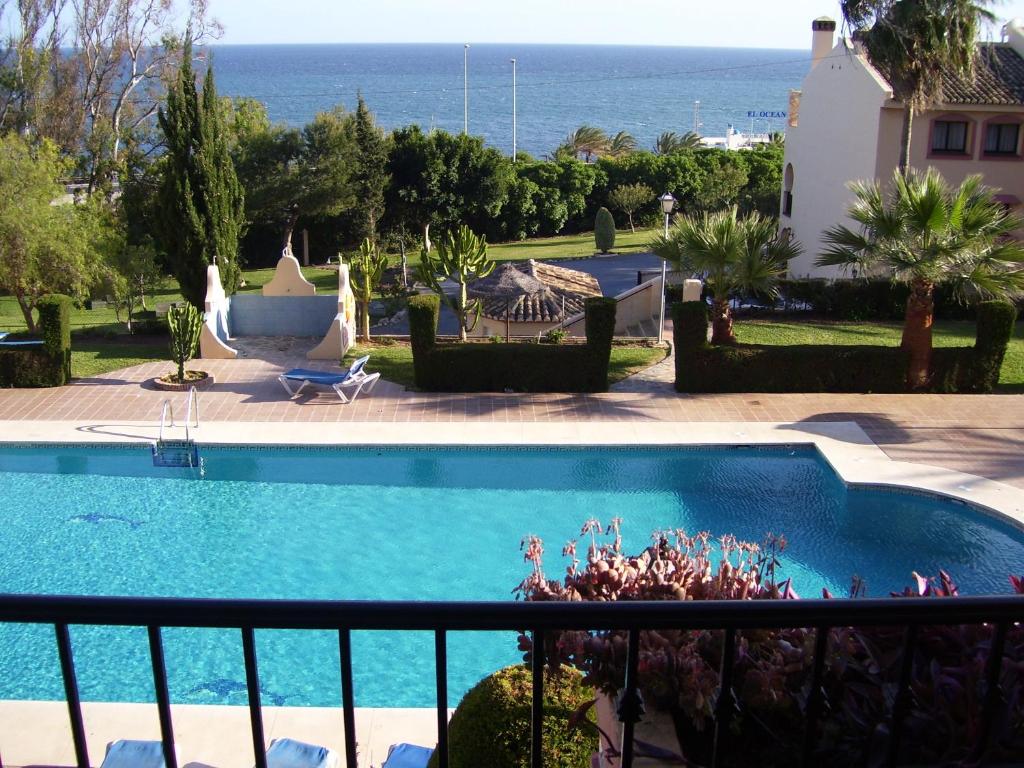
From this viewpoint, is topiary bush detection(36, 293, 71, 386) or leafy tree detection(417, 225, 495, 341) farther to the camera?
leafy tree detection(417, 225, 495, 341)

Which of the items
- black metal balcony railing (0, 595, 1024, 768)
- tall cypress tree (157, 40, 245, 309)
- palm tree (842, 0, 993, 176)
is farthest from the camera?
tall cypress tree (157, 40, 245, 309)

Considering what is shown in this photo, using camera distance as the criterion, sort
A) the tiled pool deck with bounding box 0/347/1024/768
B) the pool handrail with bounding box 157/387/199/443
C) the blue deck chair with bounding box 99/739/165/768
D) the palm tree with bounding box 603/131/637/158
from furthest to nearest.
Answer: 1. the palm tree with bounding box 603/131/637/158
2. the pool handrail with bounding box 157/387/199/443
3. the tiled pool deck with bounding box 0/347/1024/768
4. the blue deck chair with bounding box 99/739/165/768

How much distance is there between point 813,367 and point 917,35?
30.1ft

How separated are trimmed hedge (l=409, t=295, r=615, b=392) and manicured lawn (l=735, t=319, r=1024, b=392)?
15.9ft

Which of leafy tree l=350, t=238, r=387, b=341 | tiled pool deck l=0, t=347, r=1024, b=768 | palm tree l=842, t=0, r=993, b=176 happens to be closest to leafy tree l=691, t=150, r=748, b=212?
palm tree l=842, t=0, r=993, b=176

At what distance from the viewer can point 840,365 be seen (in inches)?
684

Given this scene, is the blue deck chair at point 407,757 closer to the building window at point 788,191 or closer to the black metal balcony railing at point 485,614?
the black metal balcony railing at point 485,614

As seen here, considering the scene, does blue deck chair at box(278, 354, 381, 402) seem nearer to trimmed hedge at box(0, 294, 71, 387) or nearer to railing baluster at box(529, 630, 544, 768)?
trimmed hedge at box(0, 294, 71, 387)

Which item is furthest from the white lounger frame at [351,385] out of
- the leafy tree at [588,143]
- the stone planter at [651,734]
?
the leafy tree at [588,143]

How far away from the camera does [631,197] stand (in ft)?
146

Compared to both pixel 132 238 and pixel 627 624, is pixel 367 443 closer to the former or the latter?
pixel 627 624

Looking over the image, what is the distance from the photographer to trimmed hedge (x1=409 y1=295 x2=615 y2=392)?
17.5 meters

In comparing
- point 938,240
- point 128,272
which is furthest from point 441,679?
point 128,272

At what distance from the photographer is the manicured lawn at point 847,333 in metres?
21.1
